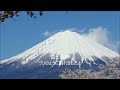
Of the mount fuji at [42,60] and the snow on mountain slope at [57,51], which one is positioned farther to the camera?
the snow on mountain slope at [57,51]

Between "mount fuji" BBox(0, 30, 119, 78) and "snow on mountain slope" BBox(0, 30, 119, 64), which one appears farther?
"snow on mountain slope" BBox(0, 30, 119, 64)
